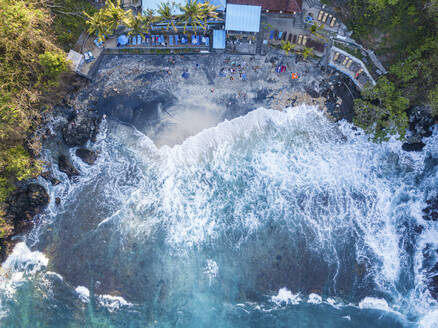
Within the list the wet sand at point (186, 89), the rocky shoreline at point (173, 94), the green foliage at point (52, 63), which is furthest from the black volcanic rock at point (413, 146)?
the green foliage at point (52, 63)

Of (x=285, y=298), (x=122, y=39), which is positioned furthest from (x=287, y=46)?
(x=285, y=298)

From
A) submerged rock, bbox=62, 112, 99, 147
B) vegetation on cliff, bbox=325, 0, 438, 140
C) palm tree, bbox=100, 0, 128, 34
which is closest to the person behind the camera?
palm tree, bbox=100, 0, 128, 34

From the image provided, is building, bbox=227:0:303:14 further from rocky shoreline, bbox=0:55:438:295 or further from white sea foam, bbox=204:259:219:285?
white sea foam, bbox=204:259:219:285

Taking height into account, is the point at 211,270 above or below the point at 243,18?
below

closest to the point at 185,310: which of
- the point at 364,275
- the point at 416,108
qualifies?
the point at 364,275

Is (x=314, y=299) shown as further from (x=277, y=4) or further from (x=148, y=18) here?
(x=148, y=18)

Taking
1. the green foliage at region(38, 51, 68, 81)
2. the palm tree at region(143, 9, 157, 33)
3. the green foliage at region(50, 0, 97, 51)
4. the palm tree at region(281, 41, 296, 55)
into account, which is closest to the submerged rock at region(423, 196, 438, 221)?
the palm tree at region(281, 41, 296, 55)

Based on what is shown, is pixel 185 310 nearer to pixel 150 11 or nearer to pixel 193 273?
pixel 193 273
